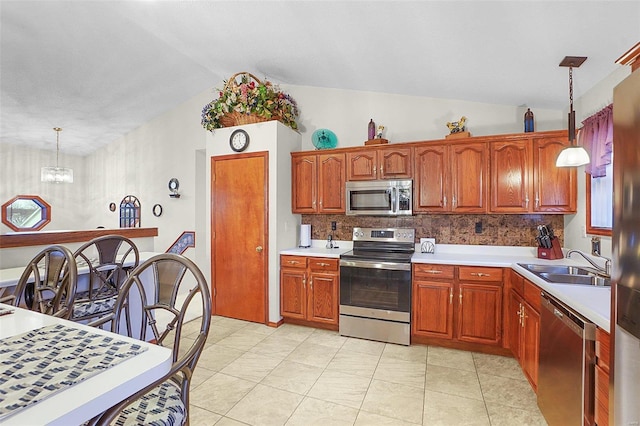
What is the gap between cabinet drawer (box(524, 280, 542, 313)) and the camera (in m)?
2.08

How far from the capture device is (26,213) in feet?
20.6

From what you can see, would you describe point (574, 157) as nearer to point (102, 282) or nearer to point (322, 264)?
point (322, 264)

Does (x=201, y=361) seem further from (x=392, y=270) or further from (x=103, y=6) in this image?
(x=103, y=6)

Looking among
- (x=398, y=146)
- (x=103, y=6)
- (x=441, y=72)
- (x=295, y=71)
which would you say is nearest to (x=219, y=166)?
(x=295, y=71)

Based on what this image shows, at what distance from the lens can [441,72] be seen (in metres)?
2.81

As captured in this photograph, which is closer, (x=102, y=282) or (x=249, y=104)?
(x=102, y=282)

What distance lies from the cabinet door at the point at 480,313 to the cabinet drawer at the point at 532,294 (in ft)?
1.48

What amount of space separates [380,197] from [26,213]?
7.43m

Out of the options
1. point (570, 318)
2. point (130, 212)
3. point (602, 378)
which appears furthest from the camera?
point (130, 212)

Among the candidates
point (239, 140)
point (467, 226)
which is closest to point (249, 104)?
point (239, 140)

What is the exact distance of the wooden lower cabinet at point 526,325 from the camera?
2094 mm

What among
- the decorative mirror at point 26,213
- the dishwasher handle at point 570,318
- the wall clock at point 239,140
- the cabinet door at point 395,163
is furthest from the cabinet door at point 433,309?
the decorative mirror at point 26,213

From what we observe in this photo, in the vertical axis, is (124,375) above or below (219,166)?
below

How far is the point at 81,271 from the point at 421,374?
2.84 meters
